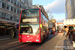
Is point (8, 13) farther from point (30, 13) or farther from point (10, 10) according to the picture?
point (30, 13)

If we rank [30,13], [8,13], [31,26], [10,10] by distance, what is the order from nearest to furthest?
[31,26]
[30,13]
[8,13]
[10,10]

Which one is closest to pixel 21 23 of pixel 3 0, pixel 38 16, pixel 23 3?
pixel 38 16

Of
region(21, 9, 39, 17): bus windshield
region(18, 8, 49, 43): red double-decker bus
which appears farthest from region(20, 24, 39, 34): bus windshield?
region(21, 9, 39, 17): bus windshield

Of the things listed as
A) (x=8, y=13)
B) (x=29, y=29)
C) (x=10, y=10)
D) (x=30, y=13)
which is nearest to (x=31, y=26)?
(x=29, y=29)

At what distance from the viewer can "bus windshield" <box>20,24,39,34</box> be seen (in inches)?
327

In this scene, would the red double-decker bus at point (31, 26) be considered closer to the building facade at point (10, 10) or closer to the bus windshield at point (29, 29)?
the bus windshield at point (29, 29)

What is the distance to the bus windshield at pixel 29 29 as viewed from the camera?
27.3 ft

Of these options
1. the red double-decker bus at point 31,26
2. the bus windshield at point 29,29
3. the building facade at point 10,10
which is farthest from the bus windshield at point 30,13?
the building facade at point 10,10

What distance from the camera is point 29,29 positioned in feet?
27.7

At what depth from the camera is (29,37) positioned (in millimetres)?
8336

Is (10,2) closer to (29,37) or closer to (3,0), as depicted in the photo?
(3,0)

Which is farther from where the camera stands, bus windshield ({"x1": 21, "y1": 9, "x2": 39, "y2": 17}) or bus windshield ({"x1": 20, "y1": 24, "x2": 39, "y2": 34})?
bus windshield ({"x1": 21, "y1": 9, "x2": 39, "y2": 17})

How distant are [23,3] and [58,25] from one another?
7032 centimetres

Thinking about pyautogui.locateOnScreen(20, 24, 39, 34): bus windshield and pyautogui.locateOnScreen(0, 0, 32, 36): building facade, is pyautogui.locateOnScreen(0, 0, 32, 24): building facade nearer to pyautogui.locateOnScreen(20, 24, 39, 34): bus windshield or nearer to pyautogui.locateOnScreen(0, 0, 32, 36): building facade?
pyautogui.locateOnScreen(0, 0, 32, 36): building facade
